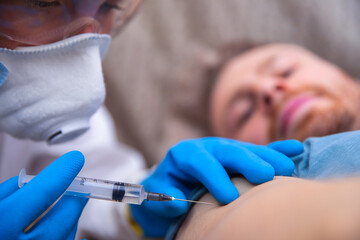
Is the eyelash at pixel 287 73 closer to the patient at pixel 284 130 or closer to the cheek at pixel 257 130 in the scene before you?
the patient at pixel 284 130

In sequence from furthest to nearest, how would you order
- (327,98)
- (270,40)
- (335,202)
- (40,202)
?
1. (270,40)
2. (327,98)
3. (40,202)
4. (335,202)

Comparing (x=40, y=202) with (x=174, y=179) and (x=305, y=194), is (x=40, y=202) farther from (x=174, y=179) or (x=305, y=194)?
(x=305, y=194)

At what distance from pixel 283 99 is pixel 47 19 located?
1.01 meters

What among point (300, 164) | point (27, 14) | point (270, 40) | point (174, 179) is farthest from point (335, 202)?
point (270, 40)

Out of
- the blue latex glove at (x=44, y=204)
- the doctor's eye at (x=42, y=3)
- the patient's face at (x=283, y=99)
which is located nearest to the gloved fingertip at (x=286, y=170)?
the blue latex glove at (x=44, y=204)

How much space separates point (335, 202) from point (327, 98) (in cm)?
107

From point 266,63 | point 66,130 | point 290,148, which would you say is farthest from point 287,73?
point 66,130

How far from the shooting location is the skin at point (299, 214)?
1.09 ft

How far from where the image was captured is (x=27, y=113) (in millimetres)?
648

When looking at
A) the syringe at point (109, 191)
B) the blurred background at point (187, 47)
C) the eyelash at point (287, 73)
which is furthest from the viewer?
the blurred background at point (187, 47)

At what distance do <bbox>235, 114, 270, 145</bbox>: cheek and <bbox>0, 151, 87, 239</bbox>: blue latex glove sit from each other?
2.90ft

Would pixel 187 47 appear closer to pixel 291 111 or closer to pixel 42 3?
Answer: pixel 291 111

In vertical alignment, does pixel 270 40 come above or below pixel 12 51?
below

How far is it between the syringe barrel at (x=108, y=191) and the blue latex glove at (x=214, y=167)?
8cm
